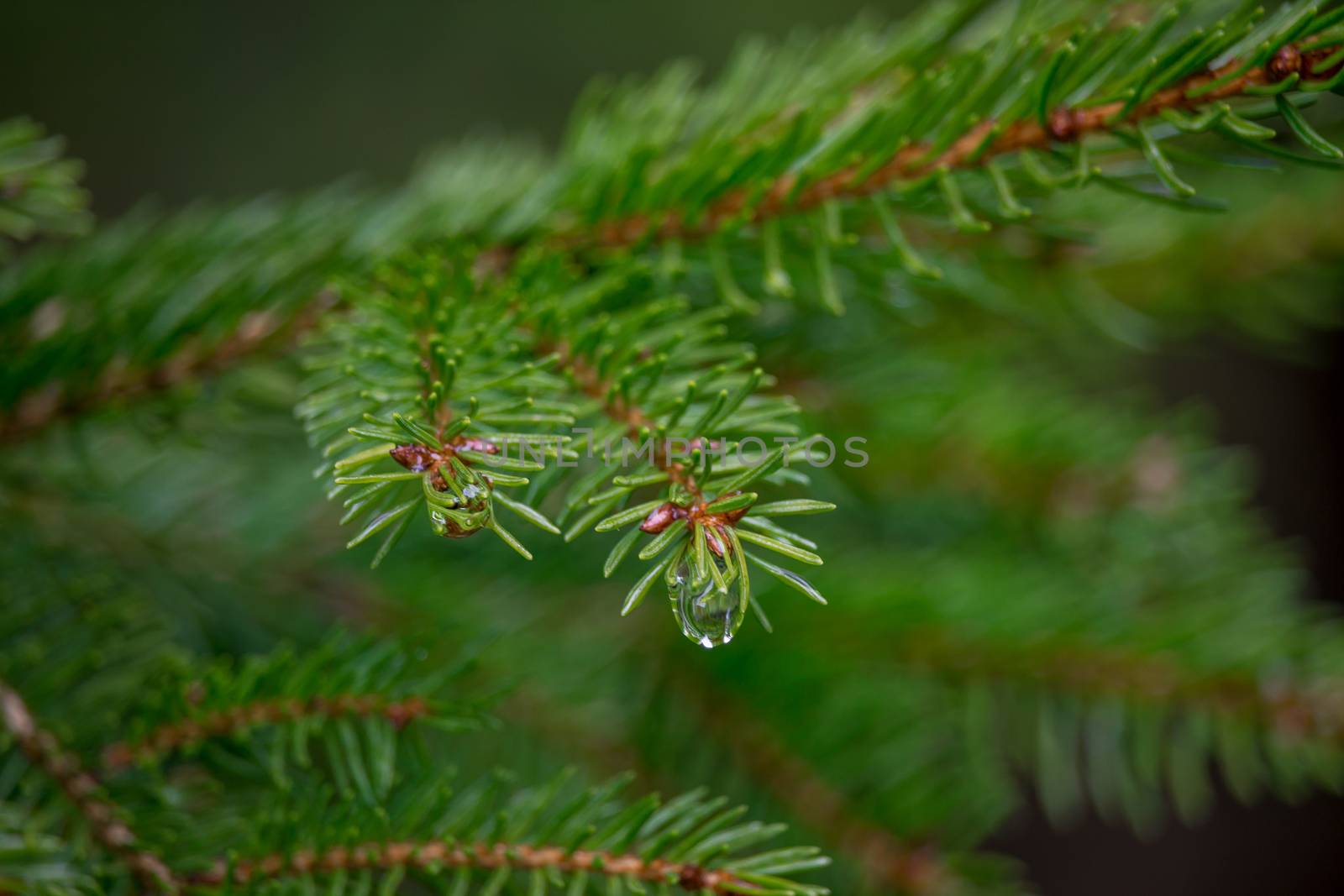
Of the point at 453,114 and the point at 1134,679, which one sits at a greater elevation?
the point at 453,114

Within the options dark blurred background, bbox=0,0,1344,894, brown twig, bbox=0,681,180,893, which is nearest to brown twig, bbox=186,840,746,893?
brown twig, bbox=0,681,180,893

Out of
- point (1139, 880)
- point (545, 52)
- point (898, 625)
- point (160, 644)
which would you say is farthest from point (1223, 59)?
point (545, 52)

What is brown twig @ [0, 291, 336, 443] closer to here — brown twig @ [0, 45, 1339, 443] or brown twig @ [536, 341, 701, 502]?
brown twig @ [0, 45, 1339, 443]

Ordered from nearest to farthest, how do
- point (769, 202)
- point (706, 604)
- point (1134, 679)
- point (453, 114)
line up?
point (706, 604) < point (769, 202) < point (1134, 679) < point (453, 114)

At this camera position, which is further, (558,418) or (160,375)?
(160,375)

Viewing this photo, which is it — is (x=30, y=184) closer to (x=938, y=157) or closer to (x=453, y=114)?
(x=938, y=157)

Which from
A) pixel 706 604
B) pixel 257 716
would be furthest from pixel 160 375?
pixel 706 604

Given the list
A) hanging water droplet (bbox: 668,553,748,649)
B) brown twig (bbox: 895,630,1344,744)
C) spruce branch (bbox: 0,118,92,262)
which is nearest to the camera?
hanging water droplet (bbox: 668,553,748,649)
